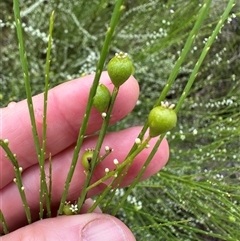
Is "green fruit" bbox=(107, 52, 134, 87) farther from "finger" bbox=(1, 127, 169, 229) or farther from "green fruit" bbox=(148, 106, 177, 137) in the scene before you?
"finger" bbox=(1, 127, 169, 229)

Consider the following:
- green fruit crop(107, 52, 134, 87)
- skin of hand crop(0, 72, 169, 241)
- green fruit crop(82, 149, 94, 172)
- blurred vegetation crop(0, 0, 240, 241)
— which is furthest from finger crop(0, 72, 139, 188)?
blurred vegetation crop(0, 0, 240, 241)

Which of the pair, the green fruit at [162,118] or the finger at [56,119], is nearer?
the green fruit at [162,118]

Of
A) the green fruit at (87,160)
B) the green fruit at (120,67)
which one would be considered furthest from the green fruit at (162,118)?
the green fruit at (87,160)

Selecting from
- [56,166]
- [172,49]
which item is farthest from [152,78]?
[56,166]

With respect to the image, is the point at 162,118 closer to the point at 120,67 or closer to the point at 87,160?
the point at 120,67

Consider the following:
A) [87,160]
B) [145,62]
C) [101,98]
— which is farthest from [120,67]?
[145,62]

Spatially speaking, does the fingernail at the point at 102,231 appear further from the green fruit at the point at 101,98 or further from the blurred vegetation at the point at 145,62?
the blurred vegetation at the point at 145,62
